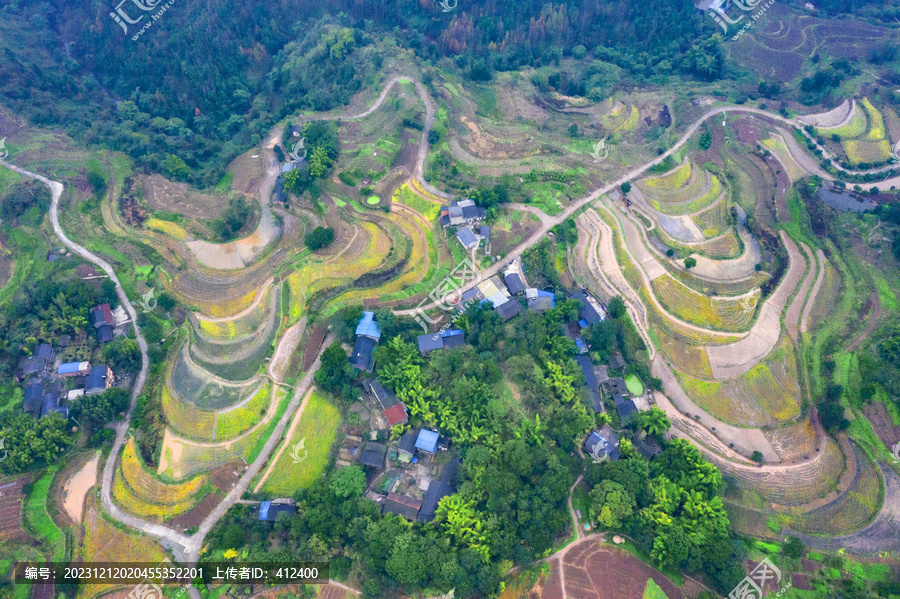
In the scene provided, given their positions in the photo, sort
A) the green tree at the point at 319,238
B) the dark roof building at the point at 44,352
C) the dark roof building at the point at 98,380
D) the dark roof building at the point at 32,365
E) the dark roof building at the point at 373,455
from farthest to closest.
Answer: the green tree at the point at 319,238 < the dark roof building at the point at 44,352 < the dark roof building at the point at 32,365 < the dark roof building at the point at 98,380 < the dark roof building at the point at 373,455

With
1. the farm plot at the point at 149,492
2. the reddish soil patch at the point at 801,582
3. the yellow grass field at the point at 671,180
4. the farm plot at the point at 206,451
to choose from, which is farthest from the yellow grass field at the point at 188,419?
the yellow grass field at the point at 671,180

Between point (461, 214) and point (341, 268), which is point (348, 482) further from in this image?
point (461, 214)

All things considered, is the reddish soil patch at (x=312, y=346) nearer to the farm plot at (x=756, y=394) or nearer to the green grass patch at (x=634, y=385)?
the green grass patch at (x=634, y=385)

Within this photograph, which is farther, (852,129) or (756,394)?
(852,129)

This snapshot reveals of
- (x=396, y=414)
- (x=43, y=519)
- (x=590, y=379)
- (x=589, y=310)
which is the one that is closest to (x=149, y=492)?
(x=43, y=519)

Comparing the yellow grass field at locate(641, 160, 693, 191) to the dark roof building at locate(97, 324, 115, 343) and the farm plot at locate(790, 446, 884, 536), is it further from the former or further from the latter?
the dark roof building at locate(97, 324, 115, 343)

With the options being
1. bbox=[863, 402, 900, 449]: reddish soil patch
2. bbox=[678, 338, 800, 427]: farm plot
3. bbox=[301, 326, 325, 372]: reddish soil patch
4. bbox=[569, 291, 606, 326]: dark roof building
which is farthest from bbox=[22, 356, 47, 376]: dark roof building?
bbox=[863, 402, 900, 449]: reddish soil patch
